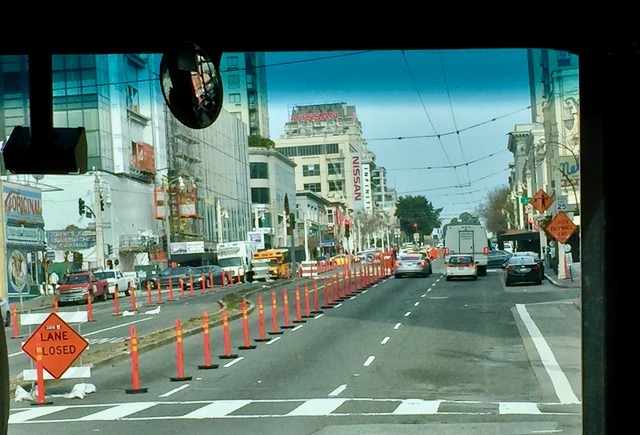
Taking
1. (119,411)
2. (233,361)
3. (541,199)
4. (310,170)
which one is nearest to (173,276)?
(541,199)

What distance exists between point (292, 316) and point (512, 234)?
2742 cm

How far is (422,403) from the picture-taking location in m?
15.3

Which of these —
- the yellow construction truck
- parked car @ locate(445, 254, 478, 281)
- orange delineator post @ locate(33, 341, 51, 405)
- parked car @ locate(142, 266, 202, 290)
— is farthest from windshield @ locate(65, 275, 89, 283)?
parked car @ locate(445, 254, 478, 281)

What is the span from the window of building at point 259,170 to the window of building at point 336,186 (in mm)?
782

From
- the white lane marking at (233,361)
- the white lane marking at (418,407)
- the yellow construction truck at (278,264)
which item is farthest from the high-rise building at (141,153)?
the yellow construction truck at (278,264)

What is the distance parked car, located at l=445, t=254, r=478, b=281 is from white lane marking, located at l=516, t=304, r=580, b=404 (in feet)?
70.9

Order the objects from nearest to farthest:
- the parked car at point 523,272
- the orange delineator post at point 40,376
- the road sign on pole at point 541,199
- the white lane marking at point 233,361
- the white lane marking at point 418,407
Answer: the white lane marking at point 418,407 < the orange delineator post at point 40,376 < the white lane marking at point 233,361 < the road sign on pole at point 541,199 < the parked car at point 523,272

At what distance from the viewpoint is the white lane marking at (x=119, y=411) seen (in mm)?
14297

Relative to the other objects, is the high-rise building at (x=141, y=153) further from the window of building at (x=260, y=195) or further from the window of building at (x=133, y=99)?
the window of building at (x=260, y=195)

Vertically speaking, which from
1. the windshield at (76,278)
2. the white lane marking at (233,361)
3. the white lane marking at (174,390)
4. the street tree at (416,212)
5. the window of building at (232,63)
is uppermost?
the window of building at (232,63)

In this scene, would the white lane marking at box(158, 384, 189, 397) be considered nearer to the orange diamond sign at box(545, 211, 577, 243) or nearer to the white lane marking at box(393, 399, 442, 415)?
the white lane marking at box(393, 399, 442, 415)

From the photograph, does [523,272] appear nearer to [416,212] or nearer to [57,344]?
[416,212]

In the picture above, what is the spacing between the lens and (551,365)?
65.9ft

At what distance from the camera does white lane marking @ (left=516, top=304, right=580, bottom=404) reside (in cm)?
1618
